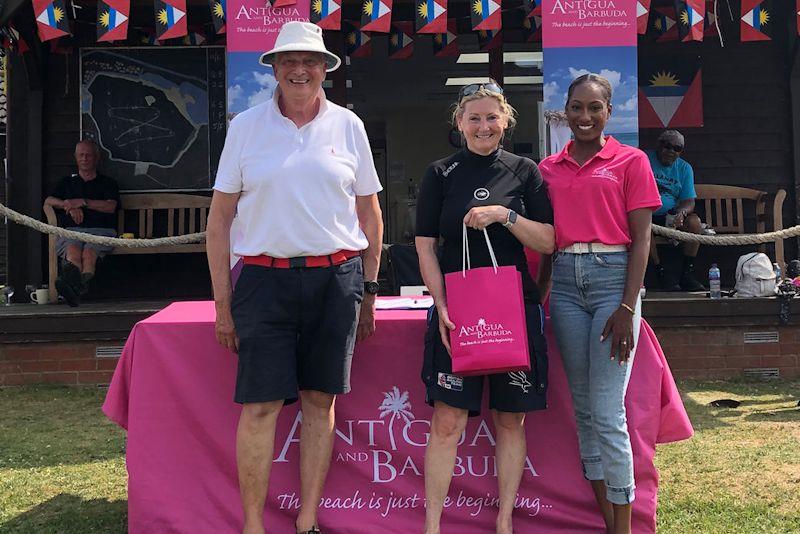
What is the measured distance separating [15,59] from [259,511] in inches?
240

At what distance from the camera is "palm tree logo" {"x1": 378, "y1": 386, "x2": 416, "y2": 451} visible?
286 centimetres

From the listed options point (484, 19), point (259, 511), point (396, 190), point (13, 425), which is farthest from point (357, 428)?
point (396, 190)

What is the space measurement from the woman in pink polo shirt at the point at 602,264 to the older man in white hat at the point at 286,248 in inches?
28.5

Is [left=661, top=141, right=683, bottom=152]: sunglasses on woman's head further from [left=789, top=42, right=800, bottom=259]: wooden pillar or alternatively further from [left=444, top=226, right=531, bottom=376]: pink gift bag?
[left=444, top=226, right=531, bottom=376]: pink gift bag

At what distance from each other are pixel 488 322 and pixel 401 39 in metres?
5.97

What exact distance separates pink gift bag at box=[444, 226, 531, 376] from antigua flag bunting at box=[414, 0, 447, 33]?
3882 mm

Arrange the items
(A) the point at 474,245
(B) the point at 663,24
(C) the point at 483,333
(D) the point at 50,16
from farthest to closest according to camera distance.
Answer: (B) the point at 663,24 < (D) the point at 50,16 < (A) the point at 474,245 < (C) the point at 483,333

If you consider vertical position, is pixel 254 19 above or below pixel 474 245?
above

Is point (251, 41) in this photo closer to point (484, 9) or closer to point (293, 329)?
point (484, 9)

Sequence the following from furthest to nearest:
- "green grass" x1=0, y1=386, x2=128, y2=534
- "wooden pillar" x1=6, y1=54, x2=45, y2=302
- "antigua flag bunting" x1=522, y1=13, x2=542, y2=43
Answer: "antigua flag bunting" x1=522, y1=13, x2=542, y2=43 < "wooden pillar" x1=6, y1=54, x2=45, y2=302 < "green grass" x1=0, y1=386, x2=128, y2=534

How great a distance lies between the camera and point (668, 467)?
3584 millimetres

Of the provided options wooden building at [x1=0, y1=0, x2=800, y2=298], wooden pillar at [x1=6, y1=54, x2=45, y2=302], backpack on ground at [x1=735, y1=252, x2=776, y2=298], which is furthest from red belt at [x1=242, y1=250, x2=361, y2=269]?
wooden pillar at [x1=6, y1=54, x2=45, y2=302]

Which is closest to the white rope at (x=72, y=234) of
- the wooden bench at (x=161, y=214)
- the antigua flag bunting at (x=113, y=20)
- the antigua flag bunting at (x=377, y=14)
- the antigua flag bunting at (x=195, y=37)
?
the wooden bench at (x=161, y=214)

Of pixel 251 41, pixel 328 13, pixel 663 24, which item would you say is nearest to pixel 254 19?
pixel 251 41
